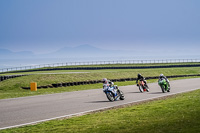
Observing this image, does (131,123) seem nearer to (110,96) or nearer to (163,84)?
(110,96)

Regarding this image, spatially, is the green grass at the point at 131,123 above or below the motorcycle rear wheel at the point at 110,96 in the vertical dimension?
below

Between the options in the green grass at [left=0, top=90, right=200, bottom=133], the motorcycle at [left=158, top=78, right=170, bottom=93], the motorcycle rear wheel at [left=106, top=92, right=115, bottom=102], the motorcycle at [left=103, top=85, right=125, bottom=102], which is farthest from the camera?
the motorcycle at [left=158, top=78, right=170, bottom=93]

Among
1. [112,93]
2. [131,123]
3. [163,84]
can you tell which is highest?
[163,84]

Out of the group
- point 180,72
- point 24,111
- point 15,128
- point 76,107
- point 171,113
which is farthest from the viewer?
point 180,72

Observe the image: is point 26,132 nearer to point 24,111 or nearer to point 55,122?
point 55,122

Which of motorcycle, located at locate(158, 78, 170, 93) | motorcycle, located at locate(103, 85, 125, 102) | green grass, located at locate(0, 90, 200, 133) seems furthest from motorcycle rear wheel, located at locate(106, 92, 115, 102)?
motorcycle, located at locate(158, 78, 170, 93)

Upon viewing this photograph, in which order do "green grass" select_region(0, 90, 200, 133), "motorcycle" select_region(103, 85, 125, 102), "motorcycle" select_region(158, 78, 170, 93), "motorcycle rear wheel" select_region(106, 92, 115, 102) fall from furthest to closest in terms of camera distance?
"motorcycle" select_region(158, 78, 170, 93)
"motorcycle rear wheel" select_region(106, 92, 115, 102)
"motorcycle" select_region(103, 85, 125, 102)
"green grass" select_region(0, 90, 200, 133)

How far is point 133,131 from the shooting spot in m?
11.2

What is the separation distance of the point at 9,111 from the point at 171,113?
699 centimetres

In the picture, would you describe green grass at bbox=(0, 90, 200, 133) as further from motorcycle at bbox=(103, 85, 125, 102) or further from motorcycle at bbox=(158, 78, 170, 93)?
motorcycle at bbox=(158, 78, 170, 93)

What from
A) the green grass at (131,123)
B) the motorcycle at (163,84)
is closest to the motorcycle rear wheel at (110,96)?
the green grass at (131,123)

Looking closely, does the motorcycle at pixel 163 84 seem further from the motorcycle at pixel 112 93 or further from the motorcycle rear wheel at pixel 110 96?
the motorcycle rear wheel at pixel 110 96

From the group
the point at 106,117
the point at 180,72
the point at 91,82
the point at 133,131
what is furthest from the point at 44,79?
the point at 133,131

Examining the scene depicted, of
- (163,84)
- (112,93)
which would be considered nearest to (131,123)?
(112,93)
